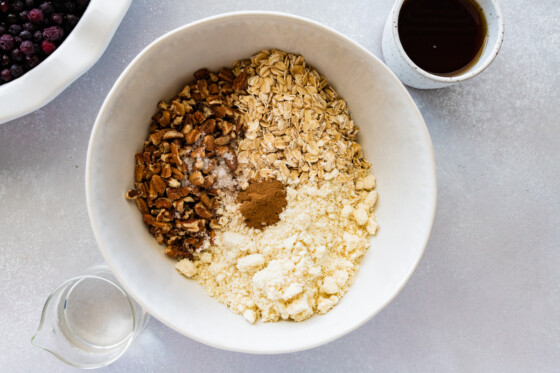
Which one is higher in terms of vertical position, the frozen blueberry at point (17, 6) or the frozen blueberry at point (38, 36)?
the frozen blueberry at point (17, 6)

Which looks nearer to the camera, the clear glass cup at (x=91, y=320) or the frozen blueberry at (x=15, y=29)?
the frozen blueberry at (x=15, y=29)

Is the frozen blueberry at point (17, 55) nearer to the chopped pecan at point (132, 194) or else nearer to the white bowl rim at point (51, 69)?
the white bowl rim at point (51, 69)

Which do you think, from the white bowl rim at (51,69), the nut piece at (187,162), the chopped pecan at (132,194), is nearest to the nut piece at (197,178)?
the nut piece at (187,162)

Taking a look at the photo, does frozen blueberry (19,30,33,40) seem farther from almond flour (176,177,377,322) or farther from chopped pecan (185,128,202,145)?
almond flour (176,177,377,322)

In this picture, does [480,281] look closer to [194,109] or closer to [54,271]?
[194,109]

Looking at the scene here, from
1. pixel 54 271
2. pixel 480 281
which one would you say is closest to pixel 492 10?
pixel 480 281

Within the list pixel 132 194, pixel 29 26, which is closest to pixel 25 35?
pixel 29 26

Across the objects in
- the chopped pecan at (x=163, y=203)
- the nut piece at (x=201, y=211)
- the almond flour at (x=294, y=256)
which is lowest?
the almond flour at (x=294, y=256)
